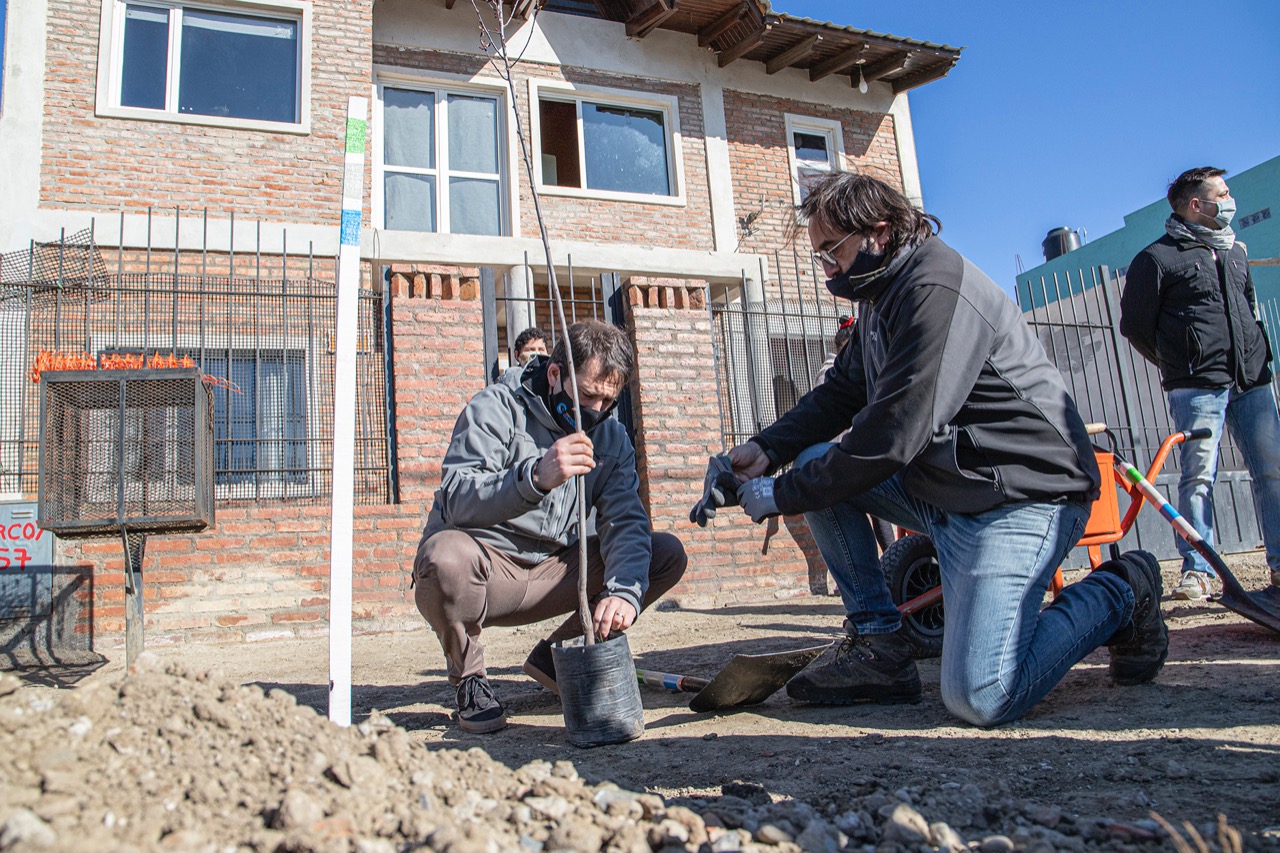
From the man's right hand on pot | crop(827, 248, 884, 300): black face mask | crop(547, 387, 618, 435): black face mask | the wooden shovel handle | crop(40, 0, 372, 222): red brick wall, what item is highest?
crop(40, 0, 372, 222): red brick wall

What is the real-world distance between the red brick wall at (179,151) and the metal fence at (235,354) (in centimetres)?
209

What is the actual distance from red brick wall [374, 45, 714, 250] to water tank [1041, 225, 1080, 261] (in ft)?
66.3

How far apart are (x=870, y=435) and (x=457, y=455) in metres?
1.43

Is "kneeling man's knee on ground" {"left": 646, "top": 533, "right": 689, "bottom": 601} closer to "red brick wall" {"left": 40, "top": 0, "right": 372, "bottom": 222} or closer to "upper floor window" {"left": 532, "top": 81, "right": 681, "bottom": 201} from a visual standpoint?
"red brick wall" {"left": 40, "top": 0, "right": 372, "bottom": 222}

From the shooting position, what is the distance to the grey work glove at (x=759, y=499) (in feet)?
8.74

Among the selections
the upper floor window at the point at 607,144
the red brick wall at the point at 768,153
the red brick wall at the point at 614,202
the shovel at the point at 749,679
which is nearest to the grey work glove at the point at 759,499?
the shovel at the point at 749,679

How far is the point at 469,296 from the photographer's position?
599cm

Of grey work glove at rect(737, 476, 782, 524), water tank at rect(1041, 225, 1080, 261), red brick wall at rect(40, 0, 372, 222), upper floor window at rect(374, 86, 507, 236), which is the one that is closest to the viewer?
grey work glove at rect(737, 476, 782, 524)

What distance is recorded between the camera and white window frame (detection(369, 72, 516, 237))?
9.69 meters

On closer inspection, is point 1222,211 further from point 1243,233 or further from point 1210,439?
point 1243,233

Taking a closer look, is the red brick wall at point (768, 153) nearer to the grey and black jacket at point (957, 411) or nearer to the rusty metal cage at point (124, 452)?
the rusty metal cage at point (124, 452)

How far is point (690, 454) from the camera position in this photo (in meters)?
6.32

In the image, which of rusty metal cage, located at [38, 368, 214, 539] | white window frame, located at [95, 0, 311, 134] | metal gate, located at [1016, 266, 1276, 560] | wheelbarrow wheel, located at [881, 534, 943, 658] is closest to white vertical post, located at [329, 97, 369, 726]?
wheelbarrow wheel, located at [881, 534, 943, 658]

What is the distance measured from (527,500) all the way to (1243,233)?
2527 centimetres
